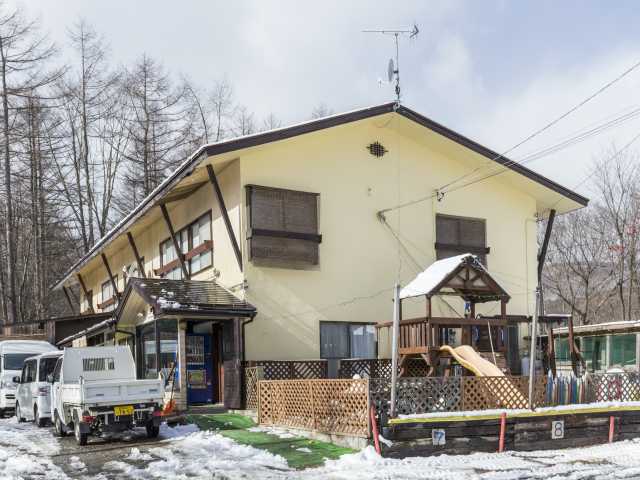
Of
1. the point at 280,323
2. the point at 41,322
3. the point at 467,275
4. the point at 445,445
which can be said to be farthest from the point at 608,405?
the point at 41,322

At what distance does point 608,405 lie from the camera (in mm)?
14617

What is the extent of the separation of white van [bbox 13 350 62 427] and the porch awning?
8.47 ft

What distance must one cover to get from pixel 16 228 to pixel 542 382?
114 ft

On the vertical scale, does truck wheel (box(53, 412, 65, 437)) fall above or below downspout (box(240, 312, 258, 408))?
below

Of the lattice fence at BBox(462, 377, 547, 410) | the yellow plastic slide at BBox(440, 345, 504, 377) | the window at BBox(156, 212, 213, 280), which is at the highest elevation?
the window at BBox(156, 212, 213, 280)

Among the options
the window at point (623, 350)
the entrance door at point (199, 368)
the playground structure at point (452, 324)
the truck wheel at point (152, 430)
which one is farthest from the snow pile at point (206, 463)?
the window at point (623, 350)

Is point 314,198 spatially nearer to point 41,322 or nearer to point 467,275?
point 467,275

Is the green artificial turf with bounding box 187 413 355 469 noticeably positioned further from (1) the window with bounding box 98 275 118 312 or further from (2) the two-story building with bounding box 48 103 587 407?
(1) the window with bounding box 98 275 118 312

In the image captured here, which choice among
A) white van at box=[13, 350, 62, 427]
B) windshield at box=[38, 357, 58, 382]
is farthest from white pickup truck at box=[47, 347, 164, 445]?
windshield at box=[38, 357, 58, 382]

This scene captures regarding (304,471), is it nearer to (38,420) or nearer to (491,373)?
(491,373)

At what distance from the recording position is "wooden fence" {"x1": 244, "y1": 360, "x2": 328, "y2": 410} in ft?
61.0

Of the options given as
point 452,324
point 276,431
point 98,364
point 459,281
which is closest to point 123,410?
point 98,364

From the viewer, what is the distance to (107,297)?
34500 millimetres

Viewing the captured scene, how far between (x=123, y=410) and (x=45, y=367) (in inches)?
185
